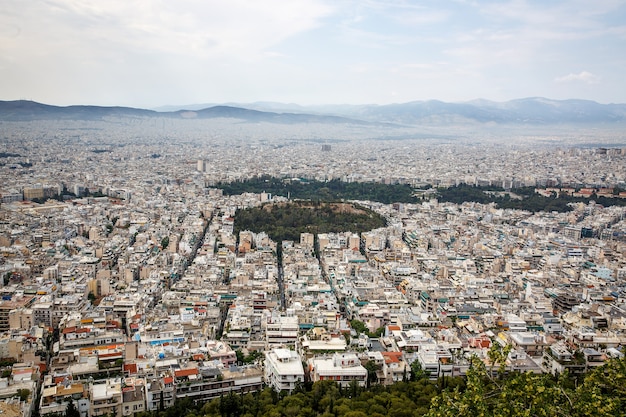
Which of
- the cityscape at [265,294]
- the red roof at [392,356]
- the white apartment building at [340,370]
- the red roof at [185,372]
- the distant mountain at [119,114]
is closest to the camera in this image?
the red roof at [185,372]

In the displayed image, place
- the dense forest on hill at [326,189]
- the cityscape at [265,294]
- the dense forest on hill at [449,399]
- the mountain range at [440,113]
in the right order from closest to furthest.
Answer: the dense forest on hill at [449,399], the cityscape at [265,294], the dense forest on hill at [326,189], the mountain range at [440,113]

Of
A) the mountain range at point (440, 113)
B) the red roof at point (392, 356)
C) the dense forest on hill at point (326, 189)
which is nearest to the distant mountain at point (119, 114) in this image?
the mountain range at point (440, 113)

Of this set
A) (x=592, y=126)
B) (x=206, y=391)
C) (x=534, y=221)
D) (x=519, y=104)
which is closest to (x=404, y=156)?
(x=534, y=221)

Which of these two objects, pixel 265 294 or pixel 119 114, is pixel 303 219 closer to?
pixel 265 294

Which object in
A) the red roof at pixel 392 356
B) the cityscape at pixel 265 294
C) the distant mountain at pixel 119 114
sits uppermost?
the distant mountain at pixel 119 114

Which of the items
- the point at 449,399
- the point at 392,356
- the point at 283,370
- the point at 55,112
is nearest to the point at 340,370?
the point at 283,370

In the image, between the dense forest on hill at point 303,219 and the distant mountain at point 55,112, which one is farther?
the distant mountain at point 55,112

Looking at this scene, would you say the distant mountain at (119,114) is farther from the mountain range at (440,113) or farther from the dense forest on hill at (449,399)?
the dense forest on hill at (449,399)
